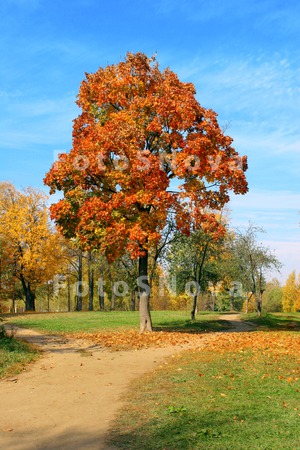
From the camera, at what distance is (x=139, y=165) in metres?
18.5

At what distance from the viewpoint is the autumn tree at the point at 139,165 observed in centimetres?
1872

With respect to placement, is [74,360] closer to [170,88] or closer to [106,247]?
[106,247]

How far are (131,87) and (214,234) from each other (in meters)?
8.07

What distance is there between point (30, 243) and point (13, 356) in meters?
30.5

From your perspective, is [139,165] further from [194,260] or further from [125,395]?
[194,260]

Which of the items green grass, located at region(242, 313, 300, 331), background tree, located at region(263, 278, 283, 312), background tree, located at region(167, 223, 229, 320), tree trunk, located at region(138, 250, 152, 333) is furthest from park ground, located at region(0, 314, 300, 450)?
background tree, located at region(263, 278, 283, 312)

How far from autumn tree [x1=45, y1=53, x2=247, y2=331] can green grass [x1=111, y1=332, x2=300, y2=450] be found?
7.64 m

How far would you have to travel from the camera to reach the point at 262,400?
8.46 m

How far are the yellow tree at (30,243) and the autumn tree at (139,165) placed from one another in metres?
22.4

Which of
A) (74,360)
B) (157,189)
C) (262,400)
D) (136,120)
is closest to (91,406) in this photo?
(262,400)

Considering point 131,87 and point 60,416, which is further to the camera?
point 131,87

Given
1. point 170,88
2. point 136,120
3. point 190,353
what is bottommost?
Result: point 190,353

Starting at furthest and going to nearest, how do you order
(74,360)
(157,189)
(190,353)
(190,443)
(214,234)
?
(214,234)
(157,189)
(190,353)
(74,360)
(190,443)

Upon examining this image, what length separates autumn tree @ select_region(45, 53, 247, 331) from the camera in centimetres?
1872
